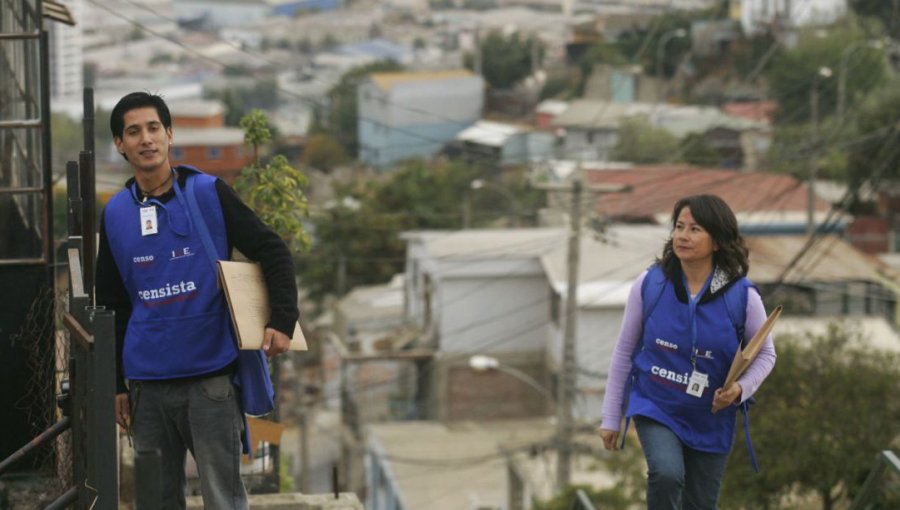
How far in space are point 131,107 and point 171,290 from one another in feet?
1.91

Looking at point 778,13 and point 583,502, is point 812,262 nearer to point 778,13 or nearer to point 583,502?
point 583,502

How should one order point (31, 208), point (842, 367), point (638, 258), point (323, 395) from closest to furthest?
point (31, 208), point (842, 367), point (638, 258), point (323, 395)

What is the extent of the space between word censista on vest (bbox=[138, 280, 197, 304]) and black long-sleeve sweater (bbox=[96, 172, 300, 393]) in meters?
0.15

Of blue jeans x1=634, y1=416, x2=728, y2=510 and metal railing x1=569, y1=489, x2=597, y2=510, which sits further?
metal railing x1=569, y1=489, x2=597, y2=510

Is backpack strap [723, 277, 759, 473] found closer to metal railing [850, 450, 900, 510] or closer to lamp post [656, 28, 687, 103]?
metal railing [850, 450, 900, 510]

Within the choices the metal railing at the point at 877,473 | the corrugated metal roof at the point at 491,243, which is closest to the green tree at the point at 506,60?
the corrugated metal roof at the point at 491,243

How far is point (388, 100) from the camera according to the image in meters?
83.4

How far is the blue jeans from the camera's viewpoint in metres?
5.94

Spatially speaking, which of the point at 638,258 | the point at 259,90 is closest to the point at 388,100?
the point at 259,90

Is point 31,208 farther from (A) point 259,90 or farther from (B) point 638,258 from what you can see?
(A) point 259,90

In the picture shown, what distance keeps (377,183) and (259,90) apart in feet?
243

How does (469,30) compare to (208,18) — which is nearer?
(469,30)

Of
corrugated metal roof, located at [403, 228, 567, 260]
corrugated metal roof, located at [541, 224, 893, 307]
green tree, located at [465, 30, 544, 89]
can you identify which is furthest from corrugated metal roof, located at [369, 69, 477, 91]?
corrugated metal roof, located at [541, 224, 893, 307]

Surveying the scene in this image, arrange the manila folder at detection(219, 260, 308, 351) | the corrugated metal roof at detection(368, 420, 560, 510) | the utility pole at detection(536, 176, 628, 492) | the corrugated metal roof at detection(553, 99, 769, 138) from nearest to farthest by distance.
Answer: the manila folder at detection(219, 260, 308, 351) < the utility pole at detection(536, 176, 628, 492) < the corrugated metal roof at detection(368, 420, 560, 510) < the corrugated metal roof at detection(553, 99, 769, 138)
